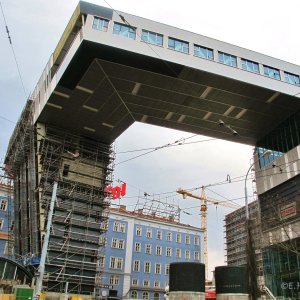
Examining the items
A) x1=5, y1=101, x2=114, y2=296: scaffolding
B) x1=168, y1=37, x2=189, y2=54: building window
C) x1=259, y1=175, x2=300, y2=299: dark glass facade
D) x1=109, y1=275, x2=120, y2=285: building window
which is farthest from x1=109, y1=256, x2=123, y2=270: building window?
x1=168, y1=37, x2=189, y2=54: building window

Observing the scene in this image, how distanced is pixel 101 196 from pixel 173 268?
17448mm

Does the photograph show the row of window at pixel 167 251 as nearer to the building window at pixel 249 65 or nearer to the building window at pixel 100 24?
the building window at pixel 249 65

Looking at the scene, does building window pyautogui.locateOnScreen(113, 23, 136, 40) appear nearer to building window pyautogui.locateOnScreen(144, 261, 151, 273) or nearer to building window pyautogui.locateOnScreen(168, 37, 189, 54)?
building window pyautogui.locateOnScreen(168, 37, 189, 54)

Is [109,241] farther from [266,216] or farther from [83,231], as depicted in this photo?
[266,216]

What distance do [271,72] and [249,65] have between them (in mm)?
2249

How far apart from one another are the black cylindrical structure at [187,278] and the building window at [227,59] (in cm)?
1715

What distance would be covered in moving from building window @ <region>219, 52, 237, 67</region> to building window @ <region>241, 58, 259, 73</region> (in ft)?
2.84

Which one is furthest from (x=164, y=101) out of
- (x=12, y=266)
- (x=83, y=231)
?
(x=12, y=266)

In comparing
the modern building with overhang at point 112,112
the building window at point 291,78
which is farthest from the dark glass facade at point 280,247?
the building window at point 291,78

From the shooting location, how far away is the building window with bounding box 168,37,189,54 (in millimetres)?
32406

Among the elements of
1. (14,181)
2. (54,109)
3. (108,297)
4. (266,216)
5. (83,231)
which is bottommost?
(108,297)

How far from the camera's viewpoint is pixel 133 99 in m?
36.0

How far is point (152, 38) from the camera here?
32.0m

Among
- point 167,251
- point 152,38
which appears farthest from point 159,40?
point 167,251
